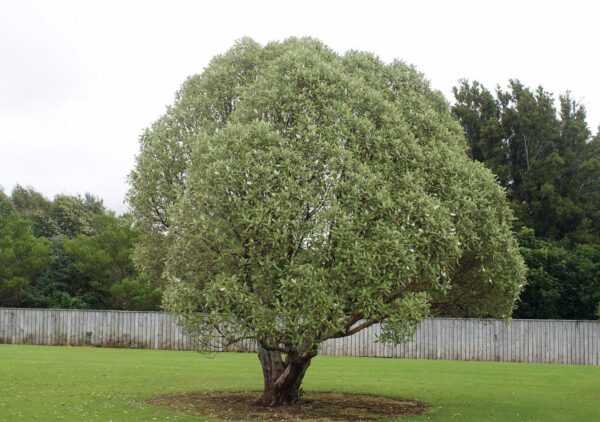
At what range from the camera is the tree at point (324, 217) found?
14539mm

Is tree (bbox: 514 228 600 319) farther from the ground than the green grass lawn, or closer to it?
farther from the ground

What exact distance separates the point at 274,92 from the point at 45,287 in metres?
36.1

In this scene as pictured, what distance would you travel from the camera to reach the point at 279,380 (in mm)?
18391

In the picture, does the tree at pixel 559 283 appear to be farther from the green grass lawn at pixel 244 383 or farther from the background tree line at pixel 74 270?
the background tree line at pixel 74 270

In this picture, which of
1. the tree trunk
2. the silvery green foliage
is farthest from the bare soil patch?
the silvery green foliage

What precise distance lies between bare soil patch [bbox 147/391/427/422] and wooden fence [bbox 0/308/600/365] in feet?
45.7

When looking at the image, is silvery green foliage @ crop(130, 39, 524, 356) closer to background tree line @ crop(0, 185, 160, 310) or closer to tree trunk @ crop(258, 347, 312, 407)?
tree trunk @ crop(258, 347, 312, 407)

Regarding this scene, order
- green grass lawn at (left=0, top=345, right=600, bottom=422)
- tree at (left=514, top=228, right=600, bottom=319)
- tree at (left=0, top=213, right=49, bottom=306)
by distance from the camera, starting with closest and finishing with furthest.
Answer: green grass lawn at (left=0, top=345, right=600, bottom=422) → tree at (left=514, top=228, right=600, bottom=319) → tree at (left=0, top=213, right=49, bottom=306)

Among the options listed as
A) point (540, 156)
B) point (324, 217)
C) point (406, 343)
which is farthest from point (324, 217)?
point (540, 156)

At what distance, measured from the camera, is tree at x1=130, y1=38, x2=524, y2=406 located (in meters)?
14.5

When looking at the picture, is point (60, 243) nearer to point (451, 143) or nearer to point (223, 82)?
point (223, 82)

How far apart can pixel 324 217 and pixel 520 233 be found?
104 feet


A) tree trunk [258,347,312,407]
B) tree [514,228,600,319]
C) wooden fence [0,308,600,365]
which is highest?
tree [514,228,600,319]

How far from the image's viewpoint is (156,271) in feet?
66.8
